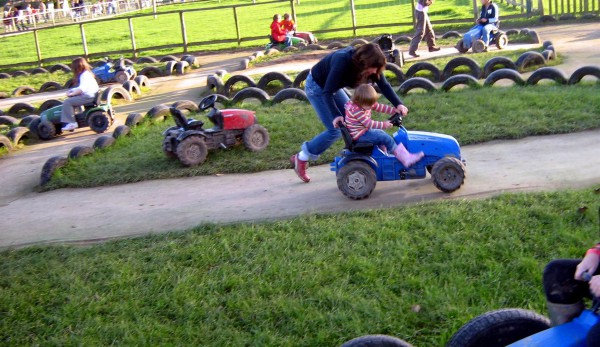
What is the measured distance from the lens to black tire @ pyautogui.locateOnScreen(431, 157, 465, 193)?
6379 mm

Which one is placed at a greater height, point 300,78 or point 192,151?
point 300,78

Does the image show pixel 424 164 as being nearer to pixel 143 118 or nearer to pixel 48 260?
pixel 48 260

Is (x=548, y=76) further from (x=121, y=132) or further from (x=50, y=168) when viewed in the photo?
(x=50, y=168)

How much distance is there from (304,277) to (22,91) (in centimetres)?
1487

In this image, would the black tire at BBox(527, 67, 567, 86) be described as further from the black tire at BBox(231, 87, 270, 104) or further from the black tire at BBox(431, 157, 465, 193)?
the black tire at BBox(431, 157, 465, 193)

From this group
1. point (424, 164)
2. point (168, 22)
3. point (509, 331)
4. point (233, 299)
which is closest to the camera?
point (509, 331)

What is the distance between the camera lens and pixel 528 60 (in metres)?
12.3

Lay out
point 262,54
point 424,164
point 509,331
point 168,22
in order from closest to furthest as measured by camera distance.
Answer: point 509,331 → point 424,164 → point 262,54 → point 168,22

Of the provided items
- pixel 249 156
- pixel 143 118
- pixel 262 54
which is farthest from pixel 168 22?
pixel 249 156

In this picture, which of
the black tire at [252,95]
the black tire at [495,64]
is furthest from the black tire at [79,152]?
the black tire at [495,64]

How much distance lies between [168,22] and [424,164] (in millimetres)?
35874

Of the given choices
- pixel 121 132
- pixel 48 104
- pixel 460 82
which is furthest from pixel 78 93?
pixel 460 82

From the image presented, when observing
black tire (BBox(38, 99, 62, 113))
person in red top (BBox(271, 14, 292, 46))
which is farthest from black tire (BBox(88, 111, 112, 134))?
person in red top (BBox(271, 14, 292, 46))

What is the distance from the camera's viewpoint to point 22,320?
468cm
